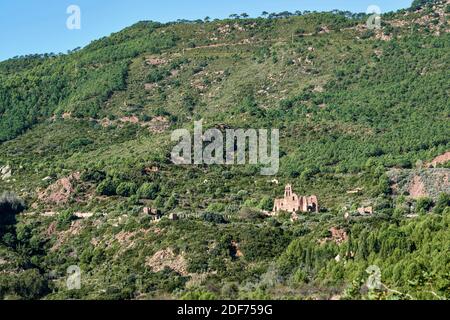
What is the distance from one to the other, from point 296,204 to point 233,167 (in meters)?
15.8

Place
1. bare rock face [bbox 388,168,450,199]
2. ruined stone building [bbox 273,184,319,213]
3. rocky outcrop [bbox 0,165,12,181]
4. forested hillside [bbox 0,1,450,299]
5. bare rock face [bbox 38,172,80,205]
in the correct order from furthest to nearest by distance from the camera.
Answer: rocky outcrop [bbox 0,165,12,181]
bare rock face [bbox 38,172,80,205]
bare rock face [bbox 388,168,450,199]
ruined stone building [bbox 273,184,319,213]
forested hillside [bbox 0,1,450,299]

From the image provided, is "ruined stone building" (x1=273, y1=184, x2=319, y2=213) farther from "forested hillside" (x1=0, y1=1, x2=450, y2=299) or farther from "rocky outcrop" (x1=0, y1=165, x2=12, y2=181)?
"rocky outcrop" (x1=0, y1=165, x2=12, y2=181)

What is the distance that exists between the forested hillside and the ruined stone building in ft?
2.48

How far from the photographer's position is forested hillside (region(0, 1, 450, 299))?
48219mm

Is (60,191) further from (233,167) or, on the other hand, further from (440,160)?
(440,160)

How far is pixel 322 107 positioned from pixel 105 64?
1198 inches

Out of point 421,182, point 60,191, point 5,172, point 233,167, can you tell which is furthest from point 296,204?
point 5,172

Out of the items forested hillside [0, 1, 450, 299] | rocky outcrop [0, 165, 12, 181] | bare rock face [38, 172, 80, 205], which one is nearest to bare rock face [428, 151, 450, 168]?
forested hillside [0, 1, 450, 299]

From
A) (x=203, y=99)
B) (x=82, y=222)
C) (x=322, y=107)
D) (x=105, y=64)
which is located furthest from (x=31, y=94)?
(x=82, y=222)

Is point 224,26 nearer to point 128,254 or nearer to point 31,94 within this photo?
point 31,94

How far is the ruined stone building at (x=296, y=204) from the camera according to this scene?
66.0m

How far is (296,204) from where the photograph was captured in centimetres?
6638

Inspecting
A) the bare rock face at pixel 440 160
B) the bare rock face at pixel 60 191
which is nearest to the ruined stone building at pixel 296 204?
the bare rock face at pixel 440 160

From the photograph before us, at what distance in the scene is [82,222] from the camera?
64062 mm
